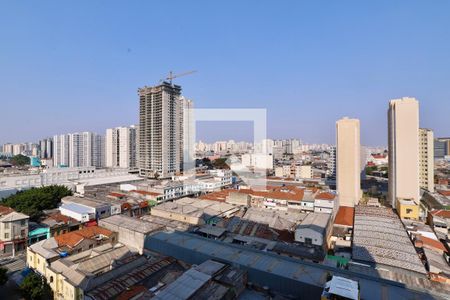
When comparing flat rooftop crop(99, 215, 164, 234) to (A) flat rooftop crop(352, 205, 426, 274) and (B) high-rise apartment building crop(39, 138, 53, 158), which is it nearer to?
(A) flat rooftop crop(352, 205, 426, 274)

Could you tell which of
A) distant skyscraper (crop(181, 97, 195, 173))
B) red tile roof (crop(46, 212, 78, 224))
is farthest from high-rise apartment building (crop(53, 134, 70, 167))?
red tile roof (crop(46, 212, 78, 224))

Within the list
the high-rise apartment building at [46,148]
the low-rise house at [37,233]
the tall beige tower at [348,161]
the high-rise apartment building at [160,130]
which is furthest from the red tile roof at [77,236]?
the high-rise apartment building at [46,148]

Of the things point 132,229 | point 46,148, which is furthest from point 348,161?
point 46,148

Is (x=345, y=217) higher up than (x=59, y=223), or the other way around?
(x=59, y=223)

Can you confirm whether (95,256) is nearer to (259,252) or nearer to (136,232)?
(136,232)

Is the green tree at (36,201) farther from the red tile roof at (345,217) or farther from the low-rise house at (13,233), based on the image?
the red tile roof at (345,217)

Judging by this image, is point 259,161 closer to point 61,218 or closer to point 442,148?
point 61,218
